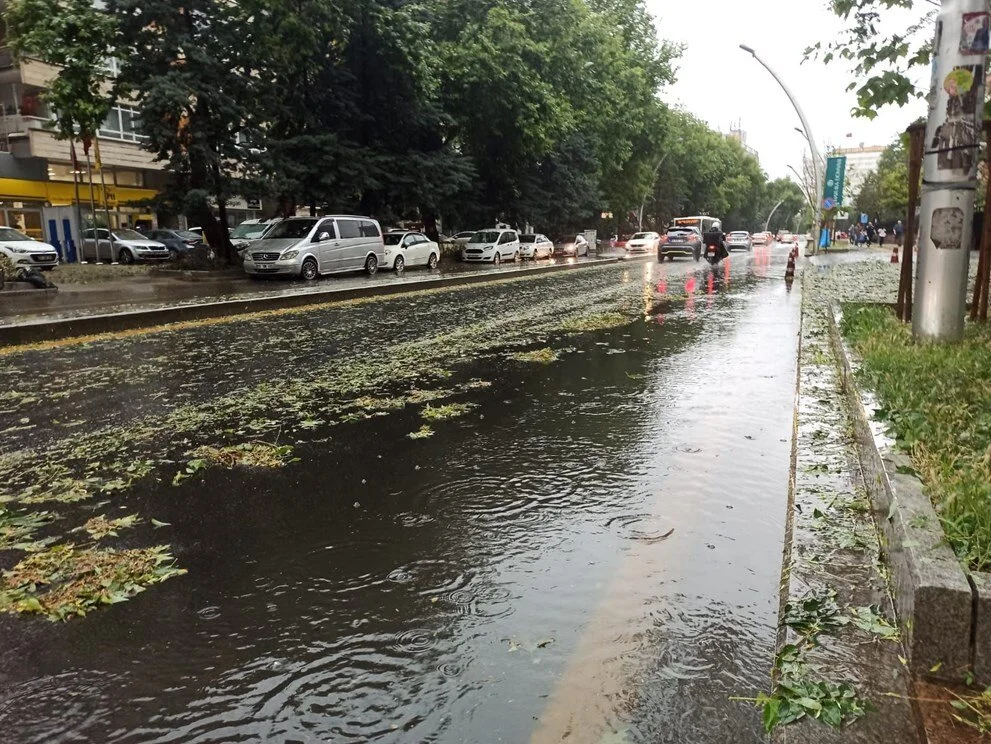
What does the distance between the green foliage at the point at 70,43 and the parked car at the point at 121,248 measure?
12.2 metres

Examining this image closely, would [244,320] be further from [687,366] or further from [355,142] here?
[355,142]

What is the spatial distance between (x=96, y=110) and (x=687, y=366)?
19.9 meters

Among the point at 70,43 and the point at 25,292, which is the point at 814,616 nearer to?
the point at 25,292

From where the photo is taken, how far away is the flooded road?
267 centimetres

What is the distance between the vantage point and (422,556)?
3869 millimetres

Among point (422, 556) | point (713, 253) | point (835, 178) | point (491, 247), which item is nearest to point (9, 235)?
point (491, 247)

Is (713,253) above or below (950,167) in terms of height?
below

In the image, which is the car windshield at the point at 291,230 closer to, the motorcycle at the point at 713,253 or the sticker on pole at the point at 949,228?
the motorcycle at the point at 713,253

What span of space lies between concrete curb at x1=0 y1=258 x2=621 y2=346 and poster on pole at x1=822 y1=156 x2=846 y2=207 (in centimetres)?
3363

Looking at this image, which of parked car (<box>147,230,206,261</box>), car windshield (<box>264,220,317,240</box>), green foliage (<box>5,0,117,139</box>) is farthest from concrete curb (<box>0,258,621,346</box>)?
parked car (<box>147,230,206,261</box>)

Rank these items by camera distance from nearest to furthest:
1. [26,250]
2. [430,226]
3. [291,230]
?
[291,230] < [26,250] < [430,226]

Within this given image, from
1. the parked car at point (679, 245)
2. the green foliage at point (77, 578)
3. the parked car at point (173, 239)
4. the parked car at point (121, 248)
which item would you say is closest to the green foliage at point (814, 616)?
the green foliage at point (77, 578)

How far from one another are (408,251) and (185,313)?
1721 centimetres

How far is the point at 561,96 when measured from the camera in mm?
34375
